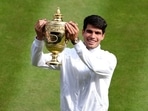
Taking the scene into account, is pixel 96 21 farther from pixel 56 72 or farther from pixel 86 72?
pixel 56 72

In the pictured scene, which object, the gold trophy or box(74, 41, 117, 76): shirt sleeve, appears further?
the gold trophy

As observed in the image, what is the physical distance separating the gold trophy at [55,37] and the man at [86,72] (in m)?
0.15

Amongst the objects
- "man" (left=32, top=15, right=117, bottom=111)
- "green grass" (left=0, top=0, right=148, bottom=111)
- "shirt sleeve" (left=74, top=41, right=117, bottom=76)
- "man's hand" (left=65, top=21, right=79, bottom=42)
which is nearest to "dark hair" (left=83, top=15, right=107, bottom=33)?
"man" (left=32, top=15, right=117, bottom=111)

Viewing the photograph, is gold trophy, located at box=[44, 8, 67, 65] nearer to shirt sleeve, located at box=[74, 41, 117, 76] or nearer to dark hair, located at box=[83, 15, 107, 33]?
shirt sleeve, located at box=[74, 41, 117, 76]

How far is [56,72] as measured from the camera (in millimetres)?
10680

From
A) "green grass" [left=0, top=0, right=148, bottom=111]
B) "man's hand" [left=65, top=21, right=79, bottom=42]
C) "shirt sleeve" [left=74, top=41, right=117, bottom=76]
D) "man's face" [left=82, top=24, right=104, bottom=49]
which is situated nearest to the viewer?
"man's hand" [left=65, top=21, right=79, bottom=42]

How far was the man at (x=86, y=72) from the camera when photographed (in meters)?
6.50

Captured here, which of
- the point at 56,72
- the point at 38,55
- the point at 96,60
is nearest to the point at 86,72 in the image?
the point at 96,60

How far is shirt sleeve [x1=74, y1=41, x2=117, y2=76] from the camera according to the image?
6070mm

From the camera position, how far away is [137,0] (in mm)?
12703

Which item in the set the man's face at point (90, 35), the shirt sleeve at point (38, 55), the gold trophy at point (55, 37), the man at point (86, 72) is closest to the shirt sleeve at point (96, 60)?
the man at point (86, 72)

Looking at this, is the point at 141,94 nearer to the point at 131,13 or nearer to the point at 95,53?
the point at 131,13

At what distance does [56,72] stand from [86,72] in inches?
162

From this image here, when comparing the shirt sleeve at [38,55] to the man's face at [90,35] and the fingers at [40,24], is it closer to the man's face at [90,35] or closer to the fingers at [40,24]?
the fingers at [40,24]
